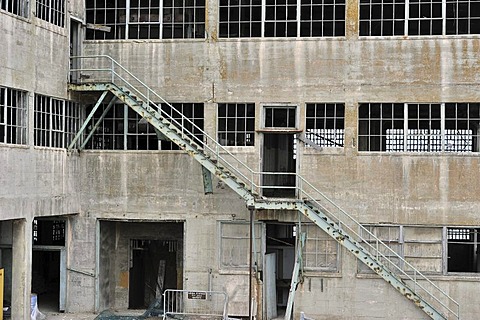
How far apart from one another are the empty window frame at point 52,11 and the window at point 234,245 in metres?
7.75

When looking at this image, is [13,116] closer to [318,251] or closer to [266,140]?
[266,140]

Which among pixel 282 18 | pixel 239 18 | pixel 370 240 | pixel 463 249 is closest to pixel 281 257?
pixel 370 240

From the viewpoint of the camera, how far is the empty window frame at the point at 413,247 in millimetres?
23219

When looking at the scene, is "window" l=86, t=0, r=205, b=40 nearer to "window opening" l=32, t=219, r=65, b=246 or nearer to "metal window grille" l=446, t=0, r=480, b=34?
"window opening" l=32, t=219, r=65, b=246

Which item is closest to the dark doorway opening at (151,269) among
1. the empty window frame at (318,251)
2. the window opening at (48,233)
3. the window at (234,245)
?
the window opening at (48,233)

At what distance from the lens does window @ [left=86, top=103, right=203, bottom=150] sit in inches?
961

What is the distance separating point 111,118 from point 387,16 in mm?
9020

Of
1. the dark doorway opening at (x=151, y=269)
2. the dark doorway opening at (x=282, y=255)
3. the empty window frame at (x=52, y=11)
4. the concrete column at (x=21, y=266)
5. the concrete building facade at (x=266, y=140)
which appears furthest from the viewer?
the dark doorway opening at (x=151, y=269)

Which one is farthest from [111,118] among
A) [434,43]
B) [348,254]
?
[434,43]

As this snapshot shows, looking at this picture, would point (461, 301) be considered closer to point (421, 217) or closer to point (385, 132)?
point (421, 217)

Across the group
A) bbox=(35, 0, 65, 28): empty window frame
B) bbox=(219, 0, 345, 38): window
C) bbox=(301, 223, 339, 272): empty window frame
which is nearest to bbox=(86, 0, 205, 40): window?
bbox=(219, 0, 345, 38): window

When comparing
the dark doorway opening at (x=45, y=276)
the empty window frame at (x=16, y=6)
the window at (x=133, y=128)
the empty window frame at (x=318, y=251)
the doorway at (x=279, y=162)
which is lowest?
the dark doorway opening at (x=45, y=276)

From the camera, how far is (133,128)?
81.5ft

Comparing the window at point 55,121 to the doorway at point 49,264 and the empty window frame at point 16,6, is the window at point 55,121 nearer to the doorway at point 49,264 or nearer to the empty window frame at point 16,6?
the empty window frame at point 16,6
